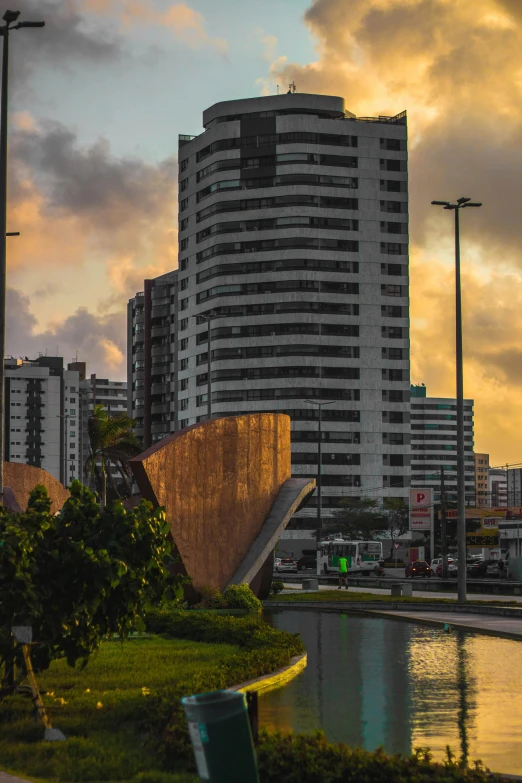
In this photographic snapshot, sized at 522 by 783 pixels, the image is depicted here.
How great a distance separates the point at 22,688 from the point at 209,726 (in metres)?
7.33

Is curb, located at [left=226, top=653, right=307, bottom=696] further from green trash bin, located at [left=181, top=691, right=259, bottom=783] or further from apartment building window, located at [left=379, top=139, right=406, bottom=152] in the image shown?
apartment building window, located at [left=379, top=139, right=406, bottom=152]

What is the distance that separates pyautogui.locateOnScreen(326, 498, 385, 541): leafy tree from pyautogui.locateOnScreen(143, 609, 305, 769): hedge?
89.7 meters

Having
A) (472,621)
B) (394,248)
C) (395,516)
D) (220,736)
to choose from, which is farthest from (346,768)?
(394,248)

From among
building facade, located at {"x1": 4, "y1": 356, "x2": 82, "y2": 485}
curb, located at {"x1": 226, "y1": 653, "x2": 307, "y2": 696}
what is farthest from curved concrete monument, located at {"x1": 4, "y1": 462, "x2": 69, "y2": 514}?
building facade, located at {"x1": 4, "y1": 356, "x2": 82, "y2": 485}

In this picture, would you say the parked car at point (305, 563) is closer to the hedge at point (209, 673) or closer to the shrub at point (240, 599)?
the shrub at point (240, 599)

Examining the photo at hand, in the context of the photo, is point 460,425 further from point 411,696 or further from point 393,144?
point 393,144

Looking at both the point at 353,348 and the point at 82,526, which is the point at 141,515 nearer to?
the point at 82,526

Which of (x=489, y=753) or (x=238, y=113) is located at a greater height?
(x=238, y=113)

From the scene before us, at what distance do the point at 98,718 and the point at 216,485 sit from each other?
69.7ft

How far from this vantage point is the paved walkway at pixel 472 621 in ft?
84.3

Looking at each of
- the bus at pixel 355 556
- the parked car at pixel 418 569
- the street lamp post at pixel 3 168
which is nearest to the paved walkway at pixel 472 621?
the street lamp post at pixel 3 168

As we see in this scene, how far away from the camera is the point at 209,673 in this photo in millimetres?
15008

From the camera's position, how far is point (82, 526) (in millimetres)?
12734

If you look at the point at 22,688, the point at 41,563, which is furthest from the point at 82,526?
the point at 22,688
